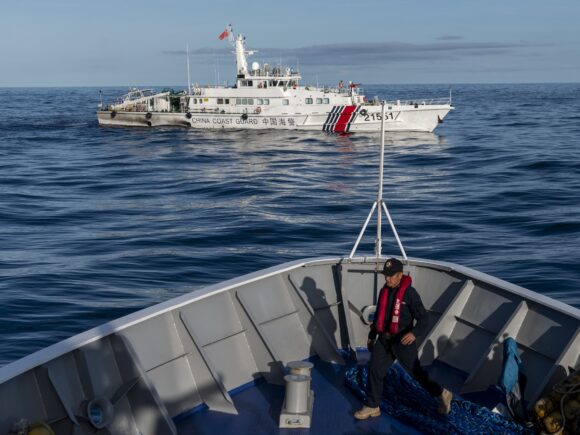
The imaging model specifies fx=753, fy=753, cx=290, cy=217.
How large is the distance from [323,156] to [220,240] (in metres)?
28.2

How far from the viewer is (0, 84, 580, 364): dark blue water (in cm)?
1753

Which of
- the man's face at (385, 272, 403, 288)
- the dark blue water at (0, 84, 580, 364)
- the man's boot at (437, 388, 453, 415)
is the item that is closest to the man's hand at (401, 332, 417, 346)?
the man's face at (385, 272, 403, 288)

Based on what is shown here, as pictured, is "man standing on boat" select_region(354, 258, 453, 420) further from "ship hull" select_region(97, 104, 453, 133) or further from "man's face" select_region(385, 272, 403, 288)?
"ship hull" select_region(97, 104, 453, 133)

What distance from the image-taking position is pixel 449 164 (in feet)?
153

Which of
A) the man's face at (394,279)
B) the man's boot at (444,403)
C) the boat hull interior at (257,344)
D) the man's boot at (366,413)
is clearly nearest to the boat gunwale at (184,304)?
the boat hull interior at (257,344)

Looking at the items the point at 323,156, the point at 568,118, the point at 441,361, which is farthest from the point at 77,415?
the point at 568,118

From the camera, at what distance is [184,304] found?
791cm

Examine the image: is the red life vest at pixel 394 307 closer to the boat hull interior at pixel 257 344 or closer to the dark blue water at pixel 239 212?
the boat hull interior at pixel 257 344

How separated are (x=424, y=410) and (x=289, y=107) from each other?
181 feet

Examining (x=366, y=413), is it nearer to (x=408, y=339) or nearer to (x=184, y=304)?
(x=408, y=339)

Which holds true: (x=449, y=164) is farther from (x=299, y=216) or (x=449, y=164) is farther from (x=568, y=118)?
(x=568, y=118)

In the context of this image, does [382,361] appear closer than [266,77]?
Yes

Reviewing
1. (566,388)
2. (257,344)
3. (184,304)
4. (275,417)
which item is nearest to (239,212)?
(257,344)

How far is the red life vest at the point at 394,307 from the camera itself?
7.20 meters
